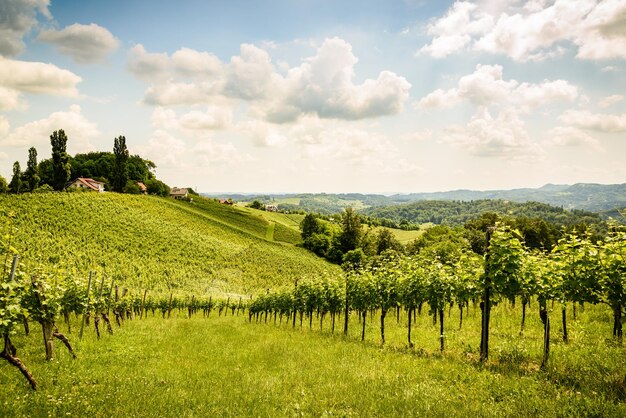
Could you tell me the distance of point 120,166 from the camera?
107m

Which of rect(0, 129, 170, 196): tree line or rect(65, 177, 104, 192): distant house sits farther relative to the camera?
rect(65, 177, 104, 192): distant house

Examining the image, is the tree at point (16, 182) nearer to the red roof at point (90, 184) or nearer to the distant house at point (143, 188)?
the red roof at point (90, 184)

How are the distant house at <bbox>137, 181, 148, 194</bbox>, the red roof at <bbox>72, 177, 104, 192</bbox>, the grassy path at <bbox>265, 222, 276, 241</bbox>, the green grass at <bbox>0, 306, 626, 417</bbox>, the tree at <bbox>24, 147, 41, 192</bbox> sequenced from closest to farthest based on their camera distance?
the green grass at <bbox>0, 306, 626, 417</bbox>
the tree at <bbox>24, 147, 41, 192</bbox>
the grassy path at <bbox>265, 222, 276, 241</bbox>
the red roof at <bbox>72, 177, 104, 192</bbox>
the distant house at <bbox>137, 181, 148, 194</bbox>

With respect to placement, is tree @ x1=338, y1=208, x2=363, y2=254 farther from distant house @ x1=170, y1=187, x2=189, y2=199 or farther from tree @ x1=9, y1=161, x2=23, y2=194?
tree @ x1=9, y1=161, x2=23, y2=194

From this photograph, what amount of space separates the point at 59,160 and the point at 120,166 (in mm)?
15447

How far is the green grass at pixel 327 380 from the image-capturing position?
795 cm

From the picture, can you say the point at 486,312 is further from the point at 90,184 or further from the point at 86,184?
the point at 86,184

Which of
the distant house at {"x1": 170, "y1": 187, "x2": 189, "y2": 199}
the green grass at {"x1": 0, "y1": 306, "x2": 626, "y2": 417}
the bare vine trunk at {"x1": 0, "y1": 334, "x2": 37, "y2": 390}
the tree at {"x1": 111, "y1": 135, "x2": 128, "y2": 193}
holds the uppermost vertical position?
the tree at {"x1": 111, "y1": 135, "x2": 128, "y2": 193}

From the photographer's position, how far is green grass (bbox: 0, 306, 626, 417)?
7945mm

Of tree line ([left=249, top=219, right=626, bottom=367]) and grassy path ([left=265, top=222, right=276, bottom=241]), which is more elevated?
tree line ([left=249, top=219, right=626, bottom=367])

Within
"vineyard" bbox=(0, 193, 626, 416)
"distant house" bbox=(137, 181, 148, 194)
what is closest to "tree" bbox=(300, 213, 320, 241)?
"distant house" bbox=(137, 181, 148, 194)

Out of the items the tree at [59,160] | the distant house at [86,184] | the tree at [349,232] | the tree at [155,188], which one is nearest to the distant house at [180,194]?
the tree at [155,188]

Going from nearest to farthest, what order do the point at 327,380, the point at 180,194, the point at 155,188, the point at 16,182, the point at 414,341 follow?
the point at 327,380 < the point at 414,341 < the point at 16,182 < the point at 155,188 < the point at 180,194

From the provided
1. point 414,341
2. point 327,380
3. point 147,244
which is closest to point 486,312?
point 414,341
